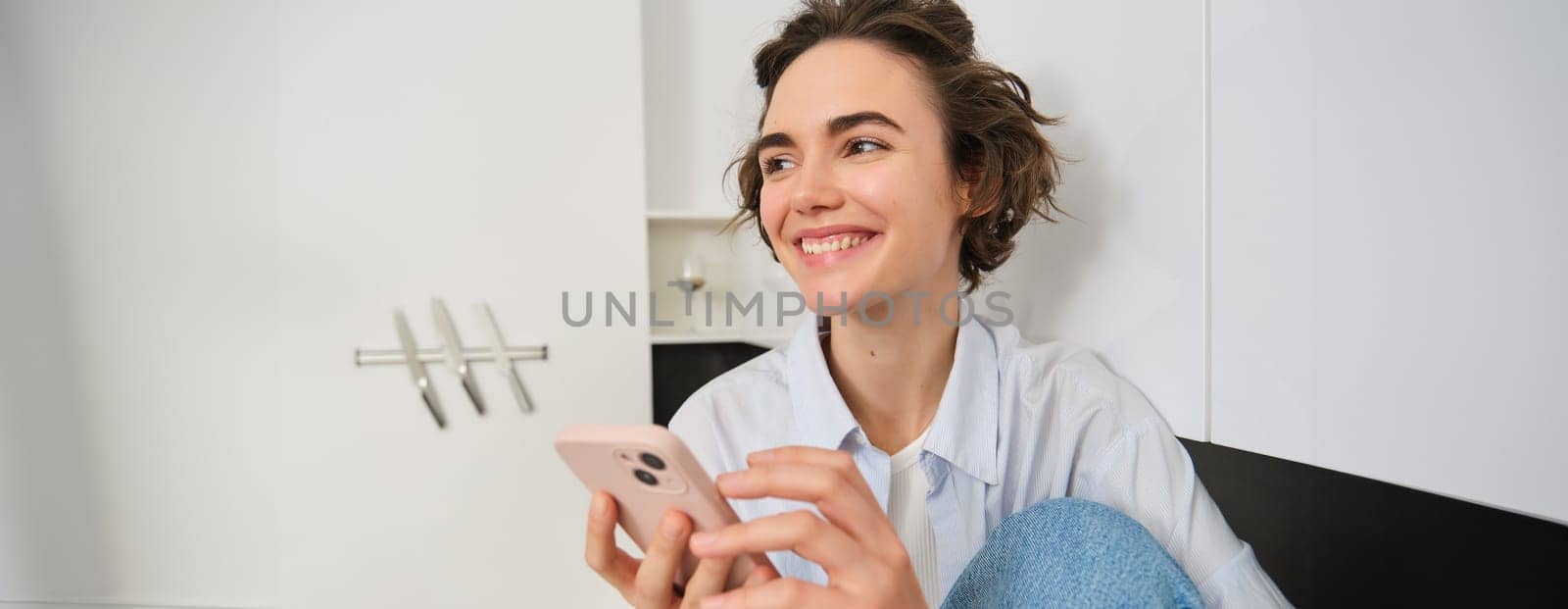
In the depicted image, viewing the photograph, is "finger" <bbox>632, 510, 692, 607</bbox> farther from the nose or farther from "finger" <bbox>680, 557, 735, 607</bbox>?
the nose

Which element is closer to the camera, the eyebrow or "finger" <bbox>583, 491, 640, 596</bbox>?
"finger" <bbox>583, 491, 640, 596</bbox>

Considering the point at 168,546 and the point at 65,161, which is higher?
the point at 65,161

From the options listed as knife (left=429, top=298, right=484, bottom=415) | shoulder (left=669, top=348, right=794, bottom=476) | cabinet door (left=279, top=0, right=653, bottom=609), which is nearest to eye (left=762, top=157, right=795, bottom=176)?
shoulder (left=669, top=348, right=794, bottom=476)

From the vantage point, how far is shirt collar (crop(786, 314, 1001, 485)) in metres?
0.76

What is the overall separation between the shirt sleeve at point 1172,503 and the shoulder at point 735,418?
0.32 m

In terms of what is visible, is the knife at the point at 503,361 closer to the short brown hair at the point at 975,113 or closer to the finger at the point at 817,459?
the short brown hair at the point at 975,113

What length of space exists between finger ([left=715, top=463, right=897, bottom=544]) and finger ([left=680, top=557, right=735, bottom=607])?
53mm

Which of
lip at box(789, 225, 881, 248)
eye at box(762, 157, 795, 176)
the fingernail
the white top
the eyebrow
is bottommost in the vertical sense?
the white top

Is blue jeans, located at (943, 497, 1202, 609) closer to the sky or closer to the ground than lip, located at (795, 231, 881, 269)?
closer to the ground

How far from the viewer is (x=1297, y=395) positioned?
20.0 inches

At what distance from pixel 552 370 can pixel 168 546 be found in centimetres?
75

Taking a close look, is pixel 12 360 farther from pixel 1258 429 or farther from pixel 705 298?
pixel 1258 429

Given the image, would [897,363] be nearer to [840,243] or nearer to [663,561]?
[840,243]

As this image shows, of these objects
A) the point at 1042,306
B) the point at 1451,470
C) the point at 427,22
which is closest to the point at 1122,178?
the point at 1042,306
